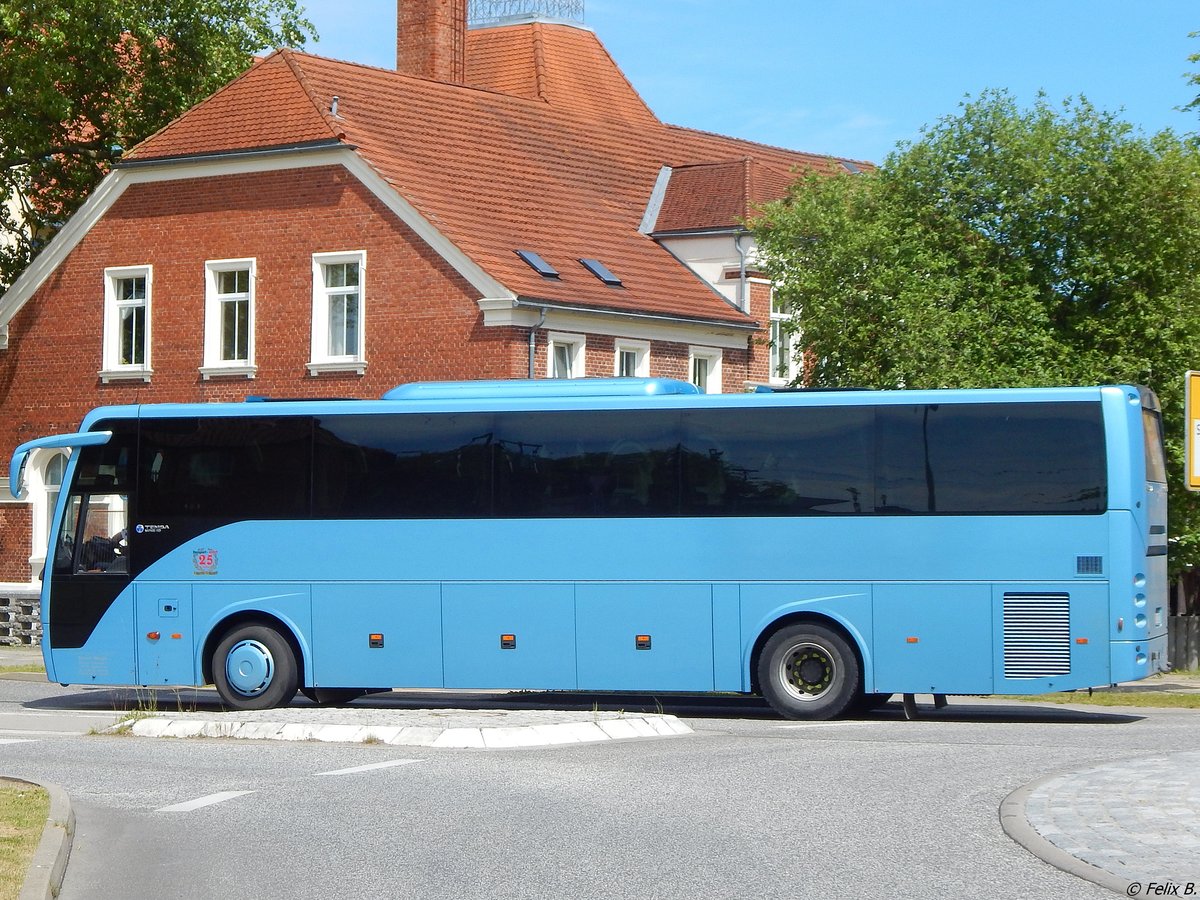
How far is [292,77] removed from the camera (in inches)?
1401

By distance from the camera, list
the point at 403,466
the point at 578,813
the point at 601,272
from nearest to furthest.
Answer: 1. the point at 578,813
2. the point at 403,466
3. the point at 601,272

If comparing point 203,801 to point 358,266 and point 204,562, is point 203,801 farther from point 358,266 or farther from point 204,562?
point 358,266

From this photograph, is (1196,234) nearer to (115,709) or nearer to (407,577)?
(407,577)

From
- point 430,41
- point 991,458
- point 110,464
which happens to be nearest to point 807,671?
point 991,458

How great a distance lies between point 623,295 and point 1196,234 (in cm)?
1119

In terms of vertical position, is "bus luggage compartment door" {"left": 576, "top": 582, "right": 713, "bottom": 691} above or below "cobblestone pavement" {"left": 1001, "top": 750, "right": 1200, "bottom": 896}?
above

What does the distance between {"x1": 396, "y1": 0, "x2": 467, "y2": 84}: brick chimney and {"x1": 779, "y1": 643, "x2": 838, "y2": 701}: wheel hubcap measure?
995 inches

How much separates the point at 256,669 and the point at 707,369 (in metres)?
18.7

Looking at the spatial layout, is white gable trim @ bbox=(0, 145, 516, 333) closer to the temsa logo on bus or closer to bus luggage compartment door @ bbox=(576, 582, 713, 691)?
the temsa logo on bus

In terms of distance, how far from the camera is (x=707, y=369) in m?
36.9

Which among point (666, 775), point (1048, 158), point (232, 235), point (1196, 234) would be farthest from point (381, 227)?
point (666, 775)

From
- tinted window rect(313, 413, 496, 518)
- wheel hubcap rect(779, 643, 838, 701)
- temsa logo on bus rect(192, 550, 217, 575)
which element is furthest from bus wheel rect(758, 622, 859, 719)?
temsa logo on bus rect(192, 550, 217, 575)

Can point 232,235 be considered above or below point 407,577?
above

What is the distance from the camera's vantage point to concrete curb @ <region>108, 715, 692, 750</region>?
15867mm
